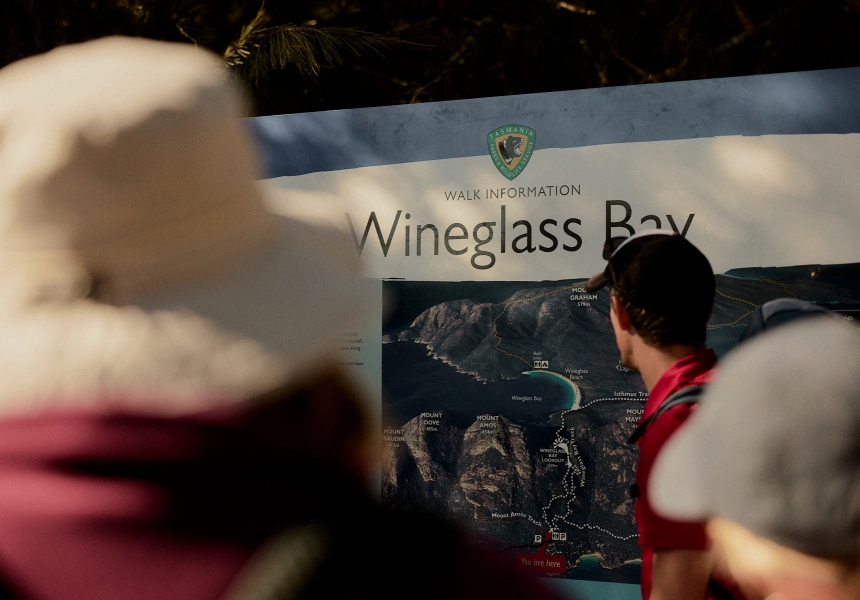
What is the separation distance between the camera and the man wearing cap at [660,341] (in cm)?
172

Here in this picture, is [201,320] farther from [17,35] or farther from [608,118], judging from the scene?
[17,35]

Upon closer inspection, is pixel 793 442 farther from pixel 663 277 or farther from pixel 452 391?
pixel 452 391

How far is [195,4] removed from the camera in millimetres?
4879

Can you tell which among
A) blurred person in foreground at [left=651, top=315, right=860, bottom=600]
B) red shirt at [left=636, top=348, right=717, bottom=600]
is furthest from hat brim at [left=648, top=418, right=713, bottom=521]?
red shirt at [left=636, top=348, right=717, bottom=600]

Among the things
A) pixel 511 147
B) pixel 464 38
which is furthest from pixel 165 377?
pixel 464 38

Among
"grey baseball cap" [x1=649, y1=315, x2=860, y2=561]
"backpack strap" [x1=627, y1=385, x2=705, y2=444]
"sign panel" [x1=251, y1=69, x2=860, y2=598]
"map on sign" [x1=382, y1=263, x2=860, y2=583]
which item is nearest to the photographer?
"grey baseball cap" [x1=649, y1=315, x2=860, y2=561]

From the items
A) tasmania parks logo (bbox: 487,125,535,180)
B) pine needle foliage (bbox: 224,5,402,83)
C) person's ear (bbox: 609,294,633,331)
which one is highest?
pine needle foliage (bbox: 224,5,402,83)

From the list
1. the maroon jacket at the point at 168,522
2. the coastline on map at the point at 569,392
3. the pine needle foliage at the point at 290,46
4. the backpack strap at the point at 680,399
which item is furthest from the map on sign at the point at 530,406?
the maroon jacket at the point at 168,522

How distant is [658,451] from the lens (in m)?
1.76

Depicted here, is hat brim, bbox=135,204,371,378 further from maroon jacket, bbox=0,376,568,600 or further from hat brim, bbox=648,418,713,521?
hat brim, bbox=648,418,713,521

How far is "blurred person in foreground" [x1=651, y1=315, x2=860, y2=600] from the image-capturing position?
3.15 feet

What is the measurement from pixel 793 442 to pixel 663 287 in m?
1.14

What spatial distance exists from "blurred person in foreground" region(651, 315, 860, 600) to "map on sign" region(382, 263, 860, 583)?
167 centimetres

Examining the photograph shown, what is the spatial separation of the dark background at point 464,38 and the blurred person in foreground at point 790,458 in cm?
338
